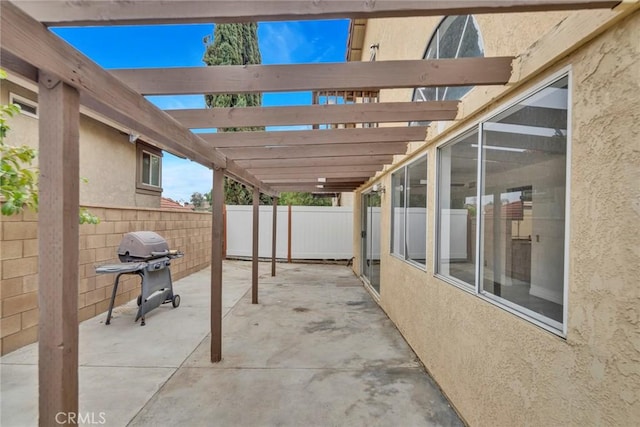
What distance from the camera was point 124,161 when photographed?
28.7 feet

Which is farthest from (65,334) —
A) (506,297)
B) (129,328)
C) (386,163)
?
(386,163)

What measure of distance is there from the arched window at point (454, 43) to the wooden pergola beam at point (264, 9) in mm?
1485

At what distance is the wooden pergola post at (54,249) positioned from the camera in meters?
1.30

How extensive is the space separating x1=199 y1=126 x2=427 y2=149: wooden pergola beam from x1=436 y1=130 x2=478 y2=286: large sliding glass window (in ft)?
1.55

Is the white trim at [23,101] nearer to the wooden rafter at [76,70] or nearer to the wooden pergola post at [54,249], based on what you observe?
the wooden rafter at [76,70]

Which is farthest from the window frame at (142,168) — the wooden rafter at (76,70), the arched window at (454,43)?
the arched window at (454,43)

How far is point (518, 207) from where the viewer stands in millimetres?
2094

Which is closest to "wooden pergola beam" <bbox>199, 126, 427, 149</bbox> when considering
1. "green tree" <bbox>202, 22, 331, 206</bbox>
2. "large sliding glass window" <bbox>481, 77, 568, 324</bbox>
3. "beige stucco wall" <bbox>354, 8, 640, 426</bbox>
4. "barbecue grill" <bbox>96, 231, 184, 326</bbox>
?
"large sliding glass window" <bbox>481, 77, 568, 324</bbox>

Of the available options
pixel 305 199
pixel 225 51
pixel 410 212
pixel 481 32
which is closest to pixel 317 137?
pixel 481 32

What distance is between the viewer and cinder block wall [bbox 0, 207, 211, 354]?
3639 mm

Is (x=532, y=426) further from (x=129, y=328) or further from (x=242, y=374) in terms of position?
(x=129, y=328)

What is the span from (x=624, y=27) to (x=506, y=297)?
64.5 inches

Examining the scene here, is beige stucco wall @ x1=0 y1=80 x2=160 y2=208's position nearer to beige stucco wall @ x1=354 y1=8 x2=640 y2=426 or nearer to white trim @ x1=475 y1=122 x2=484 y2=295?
white trim @ x1=475 y1=122 x2=484 y2=295

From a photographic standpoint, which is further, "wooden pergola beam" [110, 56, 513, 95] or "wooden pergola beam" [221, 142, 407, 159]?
"wooden pergola beam" [221, 142, 407, 159]
